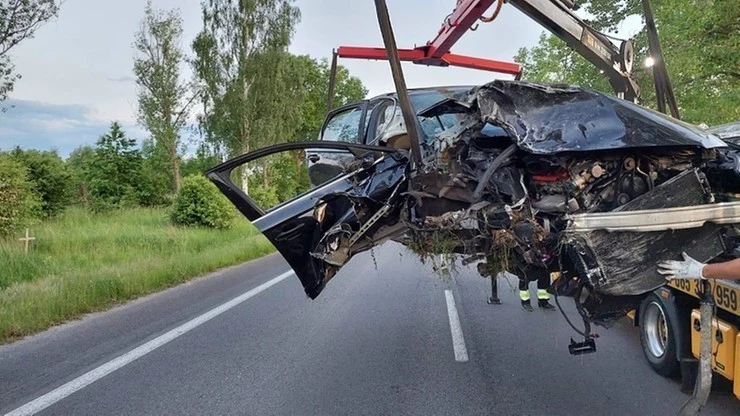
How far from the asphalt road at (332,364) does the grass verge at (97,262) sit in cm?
53

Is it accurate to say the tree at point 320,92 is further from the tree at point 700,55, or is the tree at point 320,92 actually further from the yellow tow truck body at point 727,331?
the yellow tow truck body at point 727,331

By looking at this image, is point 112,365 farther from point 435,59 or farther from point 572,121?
point 435,59

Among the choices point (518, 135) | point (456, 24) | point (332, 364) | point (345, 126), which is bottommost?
point (332, 364)

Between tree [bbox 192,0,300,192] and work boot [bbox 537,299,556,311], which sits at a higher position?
tree [bbox 192,0,300,192]

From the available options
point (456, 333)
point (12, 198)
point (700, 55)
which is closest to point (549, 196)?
point (456, 333)

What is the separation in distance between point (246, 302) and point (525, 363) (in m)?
3.96

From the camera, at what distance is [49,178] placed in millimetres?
14898

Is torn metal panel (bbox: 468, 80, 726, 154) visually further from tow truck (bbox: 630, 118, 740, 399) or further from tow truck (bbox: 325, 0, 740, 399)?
tow truck (bbox: 630, 118, 740, 399)

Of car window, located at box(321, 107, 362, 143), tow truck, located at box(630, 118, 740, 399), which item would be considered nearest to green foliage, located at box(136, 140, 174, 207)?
car window, located at box(321, 107, 362, 143)

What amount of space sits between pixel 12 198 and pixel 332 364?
345 inches

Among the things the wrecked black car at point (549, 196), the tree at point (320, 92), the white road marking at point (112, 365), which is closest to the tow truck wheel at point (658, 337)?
the wrecked black car at point (549, 196)

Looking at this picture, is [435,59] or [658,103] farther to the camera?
[435,59]

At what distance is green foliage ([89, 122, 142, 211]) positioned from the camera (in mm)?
21656

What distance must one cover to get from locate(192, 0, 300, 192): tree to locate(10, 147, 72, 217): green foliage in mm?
10743
